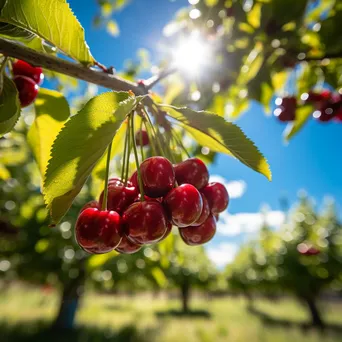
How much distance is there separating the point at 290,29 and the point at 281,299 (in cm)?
4117

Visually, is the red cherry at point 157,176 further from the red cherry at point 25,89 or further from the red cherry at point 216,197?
the red cherry at point 25,89

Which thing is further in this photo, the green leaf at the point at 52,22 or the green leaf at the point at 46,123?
the green leaf at the point at 46,123

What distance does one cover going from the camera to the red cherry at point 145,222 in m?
0.73

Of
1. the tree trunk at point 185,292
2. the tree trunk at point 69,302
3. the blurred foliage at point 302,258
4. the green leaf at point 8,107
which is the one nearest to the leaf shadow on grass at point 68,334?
the tree trunk at point 69,302

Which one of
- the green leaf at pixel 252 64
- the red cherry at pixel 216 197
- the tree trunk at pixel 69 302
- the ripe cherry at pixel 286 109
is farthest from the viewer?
the tree trunk at pixel 69 302

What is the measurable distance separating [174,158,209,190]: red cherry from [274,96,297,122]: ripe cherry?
1.42 m

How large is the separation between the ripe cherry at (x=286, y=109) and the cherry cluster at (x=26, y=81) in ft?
5.28

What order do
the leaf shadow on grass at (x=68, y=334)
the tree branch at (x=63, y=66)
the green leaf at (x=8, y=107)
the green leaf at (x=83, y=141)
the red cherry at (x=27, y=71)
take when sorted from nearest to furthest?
the green leaf at (x=83, y=141)
the tree branch at (x=63, y=66)
the green leaf at (x=8, y=107)
the red cherry at (x=27, y=71)
the leaf shadow on grass at (x=68, y=334)

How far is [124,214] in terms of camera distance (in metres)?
0.78

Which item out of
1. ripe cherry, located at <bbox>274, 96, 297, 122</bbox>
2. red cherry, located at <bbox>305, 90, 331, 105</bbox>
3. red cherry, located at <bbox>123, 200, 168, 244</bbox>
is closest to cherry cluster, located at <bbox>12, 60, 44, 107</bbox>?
red cherry, located at <bbox>123, 200, 168, 244</bbox>

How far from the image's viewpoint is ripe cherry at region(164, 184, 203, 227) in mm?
746

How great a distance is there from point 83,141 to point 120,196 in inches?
11.0

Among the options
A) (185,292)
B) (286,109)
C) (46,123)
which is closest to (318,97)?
(286,109)

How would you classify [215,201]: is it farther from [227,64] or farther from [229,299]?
[229,299]
